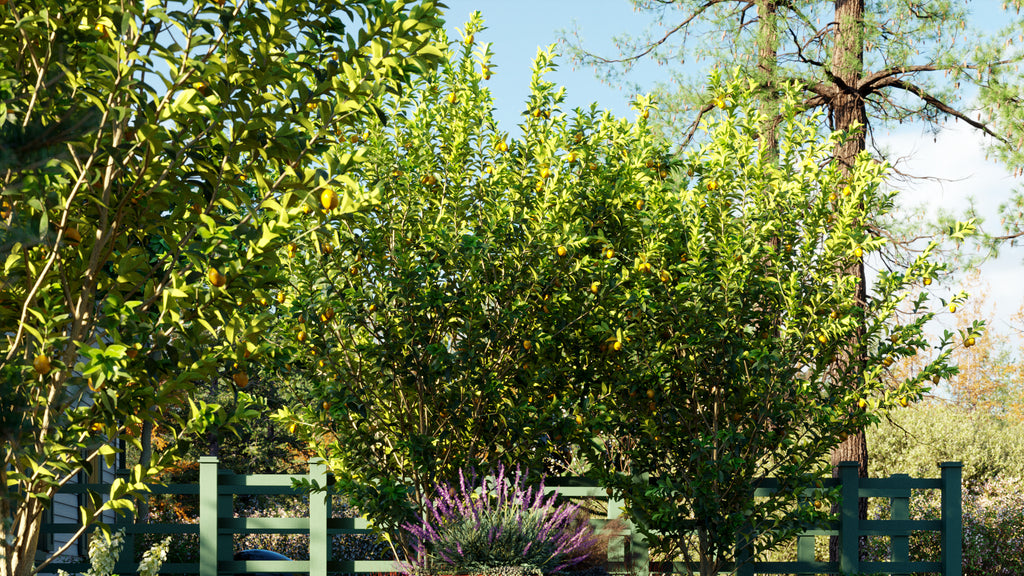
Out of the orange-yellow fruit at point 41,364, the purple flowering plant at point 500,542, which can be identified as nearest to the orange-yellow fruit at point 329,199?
the orange-yellow fruit at point 41,364

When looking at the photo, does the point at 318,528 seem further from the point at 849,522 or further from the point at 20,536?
the point at 849,522

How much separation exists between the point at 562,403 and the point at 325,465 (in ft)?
6.98

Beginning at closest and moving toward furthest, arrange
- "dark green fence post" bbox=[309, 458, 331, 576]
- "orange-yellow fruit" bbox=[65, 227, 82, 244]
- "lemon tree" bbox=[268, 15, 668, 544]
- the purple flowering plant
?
"orange-yellow fruit" bbox=[65, 227, 82, 244] < the purple flowering plant < "lemon tree" bbox=[268, 15, 668, 544] < "dark green fence post" bbox=[309, 458, 331, 576]

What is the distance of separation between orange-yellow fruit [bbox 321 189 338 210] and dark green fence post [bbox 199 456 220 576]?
16.5 ft

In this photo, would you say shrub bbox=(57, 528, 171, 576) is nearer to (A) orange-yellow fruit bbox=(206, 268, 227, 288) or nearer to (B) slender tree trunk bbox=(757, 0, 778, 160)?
(A) orange-yellow fruit bbox=(206, 268, 227, 288)

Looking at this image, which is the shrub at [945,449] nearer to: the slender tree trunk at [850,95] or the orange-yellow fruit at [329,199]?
the slender tree trunk at [850,95]

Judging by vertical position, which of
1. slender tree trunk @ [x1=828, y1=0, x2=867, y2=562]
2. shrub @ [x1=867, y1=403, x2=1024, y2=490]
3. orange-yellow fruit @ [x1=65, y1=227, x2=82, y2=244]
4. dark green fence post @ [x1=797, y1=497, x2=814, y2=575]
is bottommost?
dark green fence post @ [x1=797, y1=497, x2=814, y2=575]

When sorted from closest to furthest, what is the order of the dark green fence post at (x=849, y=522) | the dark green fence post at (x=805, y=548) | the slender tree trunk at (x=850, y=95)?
the dark green fence post at (x=849, y=522), the dark green fence post at (x=805, y=548), the slender tree trunk at (x=850, y=95)

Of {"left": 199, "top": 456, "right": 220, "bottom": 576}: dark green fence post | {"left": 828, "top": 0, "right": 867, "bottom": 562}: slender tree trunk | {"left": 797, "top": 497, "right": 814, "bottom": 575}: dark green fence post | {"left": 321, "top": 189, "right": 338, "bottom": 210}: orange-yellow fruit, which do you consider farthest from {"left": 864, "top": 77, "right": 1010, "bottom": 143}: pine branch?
{"left": 321, "top": 189, "right": 338, "bottom": 210}: orange-yellow fruit

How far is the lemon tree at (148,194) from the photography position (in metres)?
3.36

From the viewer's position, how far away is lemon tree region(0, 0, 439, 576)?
11.0 ft

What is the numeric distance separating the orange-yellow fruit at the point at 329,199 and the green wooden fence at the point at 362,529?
4.55 meters

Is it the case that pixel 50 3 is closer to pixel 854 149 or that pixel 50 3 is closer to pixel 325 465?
pixel 325 465

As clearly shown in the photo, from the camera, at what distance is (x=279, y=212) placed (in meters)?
3.41
